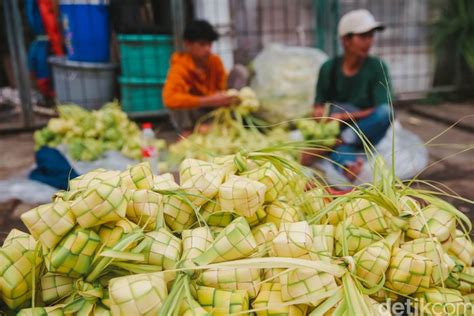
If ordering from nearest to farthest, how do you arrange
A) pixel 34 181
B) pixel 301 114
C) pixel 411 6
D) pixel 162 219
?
pixel 162 219 → pixel 34 181 → pixel 301 114 → pixel 411 6

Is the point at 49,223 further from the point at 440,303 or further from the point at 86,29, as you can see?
the point at 86,29

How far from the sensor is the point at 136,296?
3.76ft

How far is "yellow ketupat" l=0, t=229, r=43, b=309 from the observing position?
1254 millimetres

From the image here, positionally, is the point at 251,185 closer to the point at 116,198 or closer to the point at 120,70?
the point at 116,198

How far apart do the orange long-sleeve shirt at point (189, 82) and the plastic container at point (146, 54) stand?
1307 mm

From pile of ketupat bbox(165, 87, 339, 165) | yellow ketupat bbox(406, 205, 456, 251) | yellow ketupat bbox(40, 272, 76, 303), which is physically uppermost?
yellow ketupat bbox(406, 205, 456, 251)

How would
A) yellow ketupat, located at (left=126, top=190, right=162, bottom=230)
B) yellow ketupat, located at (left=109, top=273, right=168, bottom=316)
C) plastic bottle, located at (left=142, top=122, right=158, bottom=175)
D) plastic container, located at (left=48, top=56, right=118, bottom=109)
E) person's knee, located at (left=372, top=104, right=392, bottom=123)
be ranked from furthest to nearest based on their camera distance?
plastic container, located at (left=48, top=56, right=118, bottom=109), person's knee, located at (left=372, top=104, right=392, bottom=123), plastic bottle, located at (left=142, top=122, right=158, bottom=175), yellow ketupat, located at (left=126, top=190, right=162, bottom=230), yellow ketupat, located at (left=109, top=273, right=168, bottom=316)

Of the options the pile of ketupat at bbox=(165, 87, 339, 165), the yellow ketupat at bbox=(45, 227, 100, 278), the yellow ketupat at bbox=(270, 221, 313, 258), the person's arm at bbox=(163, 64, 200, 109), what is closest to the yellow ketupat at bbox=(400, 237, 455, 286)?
the yellow ketupat at bbox=(270, 221, 313, 258)

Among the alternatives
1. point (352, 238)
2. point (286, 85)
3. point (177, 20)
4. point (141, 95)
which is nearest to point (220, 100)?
point (286, 85)

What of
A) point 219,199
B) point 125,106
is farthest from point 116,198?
point 125,106

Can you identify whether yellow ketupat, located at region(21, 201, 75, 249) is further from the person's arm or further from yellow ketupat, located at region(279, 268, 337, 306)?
the person's arm

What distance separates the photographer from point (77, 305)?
4.01 ft

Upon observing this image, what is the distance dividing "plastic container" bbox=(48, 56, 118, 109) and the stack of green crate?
0.89 feet

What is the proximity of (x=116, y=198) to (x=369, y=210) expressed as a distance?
630 mm
